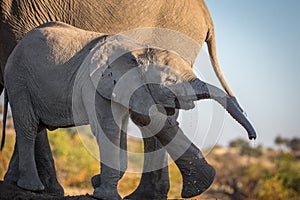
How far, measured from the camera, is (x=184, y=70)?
12.1ft

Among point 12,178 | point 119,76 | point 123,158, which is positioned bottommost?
point 12,178

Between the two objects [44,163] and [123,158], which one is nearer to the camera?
[123,158]

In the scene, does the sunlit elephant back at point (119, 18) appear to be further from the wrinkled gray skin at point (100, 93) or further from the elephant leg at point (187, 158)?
the elephant leg at point (187, 158)

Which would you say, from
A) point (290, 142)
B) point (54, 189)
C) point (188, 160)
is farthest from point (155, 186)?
point (290, 142)

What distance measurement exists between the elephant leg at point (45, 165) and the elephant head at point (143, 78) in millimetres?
1043

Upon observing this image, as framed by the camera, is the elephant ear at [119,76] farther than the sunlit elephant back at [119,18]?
No

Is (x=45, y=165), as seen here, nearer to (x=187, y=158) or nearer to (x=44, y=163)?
(x=44, y=163)

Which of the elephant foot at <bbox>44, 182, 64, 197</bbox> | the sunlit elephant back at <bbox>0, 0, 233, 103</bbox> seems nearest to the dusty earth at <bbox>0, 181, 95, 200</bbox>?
the elephant foot at <bbox>44, 182, 64, 197</bbox>

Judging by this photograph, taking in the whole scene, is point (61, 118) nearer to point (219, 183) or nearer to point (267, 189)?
point (267, 189)

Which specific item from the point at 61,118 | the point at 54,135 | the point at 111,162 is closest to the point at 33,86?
the point at 61,118

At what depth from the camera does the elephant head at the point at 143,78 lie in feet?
12.1

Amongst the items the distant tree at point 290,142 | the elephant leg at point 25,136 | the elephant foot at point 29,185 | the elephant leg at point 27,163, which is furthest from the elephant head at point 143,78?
the distant tree at point 290,142

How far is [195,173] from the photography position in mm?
4031

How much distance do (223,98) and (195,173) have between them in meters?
0.70
